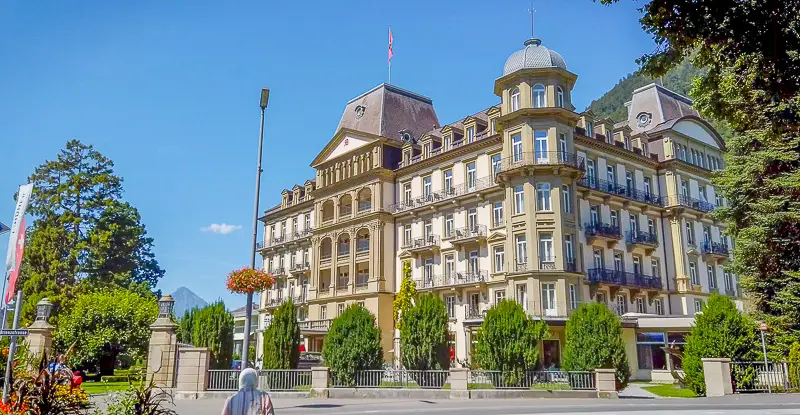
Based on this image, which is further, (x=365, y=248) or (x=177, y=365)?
(x=365, y=248)

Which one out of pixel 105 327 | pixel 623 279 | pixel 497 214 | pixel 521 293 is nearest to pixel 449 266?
pixel 497 214

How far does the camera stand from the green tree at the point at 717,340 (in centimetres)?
2316

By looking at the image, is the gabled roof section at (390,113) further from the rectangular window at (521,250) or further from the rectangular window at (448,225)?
the rectangular window at (521,250)

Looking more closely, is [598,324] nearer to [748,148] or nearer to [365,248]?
[748,148]

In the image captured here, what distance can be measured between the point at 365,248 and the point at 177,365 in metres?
27.6

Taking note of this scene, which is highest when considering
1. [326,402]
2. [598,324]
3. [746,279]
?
[746,279]

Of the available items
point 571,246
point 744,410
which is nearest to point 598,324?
point 744,410

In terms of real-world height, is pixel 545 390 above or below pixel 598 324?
below

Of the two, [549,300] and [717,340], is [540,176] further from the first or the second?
[717,340]

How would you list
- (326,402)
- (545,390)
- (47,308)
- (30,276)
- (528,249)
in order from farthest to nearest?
(30,276)
(528,249)
(47,308)
(545,390)
(326,402)

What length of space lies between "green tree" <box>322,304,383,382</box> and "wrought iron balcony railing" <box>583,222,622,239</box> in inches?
794

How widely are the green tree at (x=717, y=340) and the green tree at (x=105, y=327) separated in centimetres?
3039

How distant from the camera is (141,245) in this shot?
5775 centimetres

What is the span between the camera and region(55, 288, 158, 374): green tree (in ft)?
121
